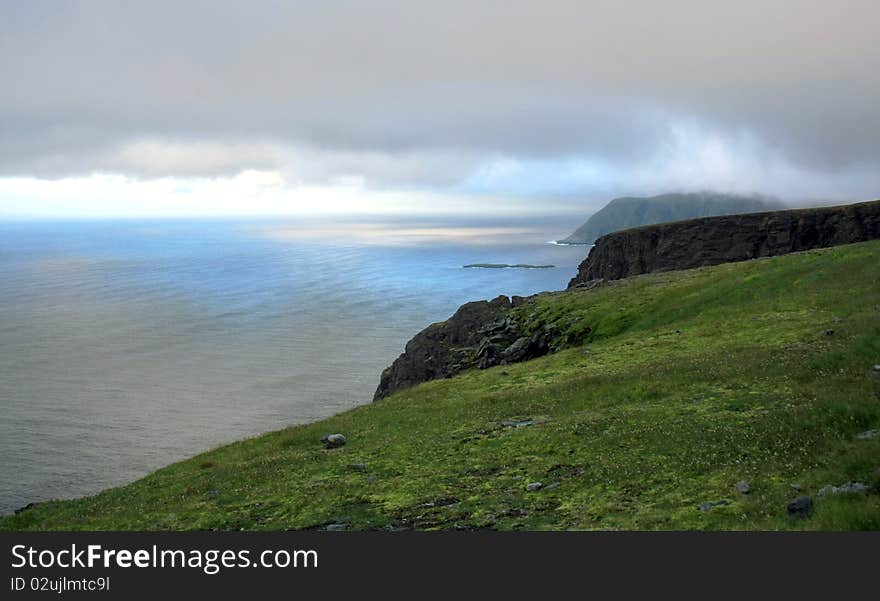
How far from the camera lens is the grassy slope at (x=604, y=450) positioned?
14727 millimetres

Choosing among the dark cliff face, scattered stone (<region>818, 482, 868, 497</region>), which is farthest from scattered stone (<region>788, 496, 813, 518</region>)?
the dark cliff face

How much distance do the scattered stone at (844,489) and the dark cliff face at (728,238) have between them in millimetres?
71735

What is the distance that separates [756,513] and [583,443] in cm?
839

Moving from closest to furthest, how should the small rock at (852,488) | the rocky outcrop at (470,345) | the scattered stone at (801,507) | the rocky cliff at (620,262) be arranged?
the scattered stone at (801,507) → the small rock at (852,488) → the rocky outcrop at (470,345) → the rocky cliff at (620,262)

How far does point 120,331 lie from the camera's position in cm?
13375

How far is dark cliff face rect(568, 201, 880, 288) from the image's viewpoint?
89.2m

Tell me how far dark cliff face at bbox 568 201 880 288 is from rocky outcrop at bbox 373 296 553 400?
62.4 ft

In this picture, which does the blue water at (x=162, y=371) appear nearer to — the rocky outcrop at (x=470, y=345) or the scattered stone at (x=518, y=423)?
the rocky outcrop at (x=470, y=345)

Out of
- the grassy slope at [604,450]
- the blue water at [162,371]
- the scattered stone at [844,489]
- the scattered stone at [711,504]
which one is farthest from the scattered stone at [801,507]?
the blue water at [162,371]

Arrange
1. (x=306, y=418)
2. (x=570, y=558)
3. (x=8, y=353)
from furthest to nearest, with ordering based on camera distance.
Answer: (x=8, y=353) → (x=306, y=418) → (x=570, y=558)

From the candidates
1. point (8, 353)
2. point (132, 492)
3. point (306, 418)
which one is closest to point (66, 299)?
point (8, 353)

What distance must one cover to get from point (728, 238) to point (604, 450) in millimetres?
89527

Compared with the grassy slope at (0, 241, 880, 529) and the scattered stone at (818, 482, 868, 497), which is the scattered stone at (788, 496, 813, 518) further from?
the scattered stone at (818, 482, 868, 497)

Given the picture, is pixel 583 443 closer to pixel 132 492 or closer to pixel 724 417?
pixel 724 417
